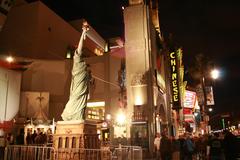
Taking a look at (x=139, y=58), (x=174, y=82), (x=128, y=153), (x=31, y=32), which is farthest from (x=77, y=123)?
(x=31, y=32)

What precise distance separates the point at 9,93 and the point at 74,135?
682 inches

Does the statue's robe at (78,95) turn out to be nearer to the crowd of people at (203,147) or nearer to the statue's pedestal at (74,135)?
the statue's pedestal at (74,135)

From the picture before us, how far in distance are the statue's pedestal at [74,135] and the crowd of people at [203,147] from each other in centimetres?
435

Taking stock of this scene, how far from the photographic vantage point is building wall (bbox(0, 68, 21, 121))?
2358 cm

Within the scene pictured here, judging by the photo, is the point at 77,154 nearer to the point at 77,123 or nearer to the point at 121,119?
the point at 77,123

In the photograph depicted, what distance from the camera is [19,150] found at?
1133 centimetres

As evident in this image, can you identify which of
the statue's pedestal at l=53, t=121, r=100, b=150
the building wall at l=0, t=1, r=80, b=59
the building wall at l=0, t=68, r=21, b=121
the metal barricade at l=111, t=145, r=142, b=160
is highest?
the building wall at l=0, t=1, r=80, b=59

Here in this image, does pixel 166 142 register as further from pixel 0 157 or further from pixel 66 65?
pixel 66 65

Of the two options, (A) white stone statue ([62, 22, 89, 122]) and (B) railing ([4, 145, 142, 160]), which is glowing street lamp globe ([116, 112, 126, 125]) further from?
(A) white stone statue ([62, 22, 89, 122])

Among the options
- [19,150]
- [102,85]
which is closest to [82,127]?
[19,150]

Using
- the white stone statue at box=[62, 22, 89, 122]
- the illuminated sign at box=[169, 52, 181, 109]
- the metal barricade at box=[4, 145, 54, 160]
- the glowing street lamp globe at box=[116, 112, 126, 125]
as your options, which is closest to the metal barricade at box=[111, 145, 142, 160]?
the white stone statue at box=[62, 22, 89, 122]

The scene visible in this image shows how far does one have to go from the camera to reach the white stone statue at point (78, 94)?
9.69 meters

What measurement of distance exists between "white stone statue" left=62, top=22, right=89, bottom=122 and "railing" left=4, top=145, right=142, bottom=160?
1.21m

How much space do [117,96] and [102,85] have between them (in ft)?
7.70
